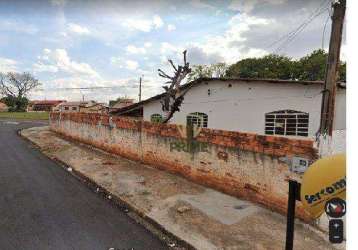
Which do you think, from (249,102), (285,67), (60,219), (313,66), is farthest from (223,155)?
(285,67)

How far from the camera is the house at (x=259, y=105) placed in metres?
12.0

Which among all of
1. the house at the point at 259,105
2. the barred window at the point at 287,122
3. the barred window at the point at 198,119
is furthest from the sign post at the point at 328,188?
the barred window at the point at 198,119

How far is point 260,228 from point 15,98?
7806 centimetres

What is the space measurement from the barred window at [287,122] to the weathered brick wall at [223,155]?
6593mm

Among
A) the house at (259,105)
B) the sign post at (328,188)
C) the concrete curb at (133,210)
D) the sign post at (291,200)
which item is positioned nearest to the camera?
the sign post at (328,188)

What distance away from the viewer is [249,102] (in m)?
13.5

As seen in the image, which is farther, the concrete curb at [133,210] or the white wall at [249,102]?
the white wall at [249,102]

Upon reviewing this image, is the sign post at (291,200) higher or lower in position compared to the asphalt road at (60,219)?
higher

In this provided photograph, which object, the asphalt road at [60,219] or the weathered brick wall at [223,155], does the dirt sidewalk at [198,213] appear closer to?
the weathered brick wall at [223,155]

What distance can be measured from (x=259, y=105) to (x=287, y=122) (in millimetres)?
1538

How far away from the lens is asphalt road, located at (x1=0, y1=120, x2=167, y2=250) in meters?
4.55

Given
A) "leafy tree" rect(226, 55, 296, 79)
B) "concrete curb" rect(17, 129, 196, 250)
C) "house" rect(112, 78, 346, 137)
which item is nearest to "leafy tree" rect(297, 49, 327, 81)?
"leafy tree" rect(226, 55, 296, 79)
